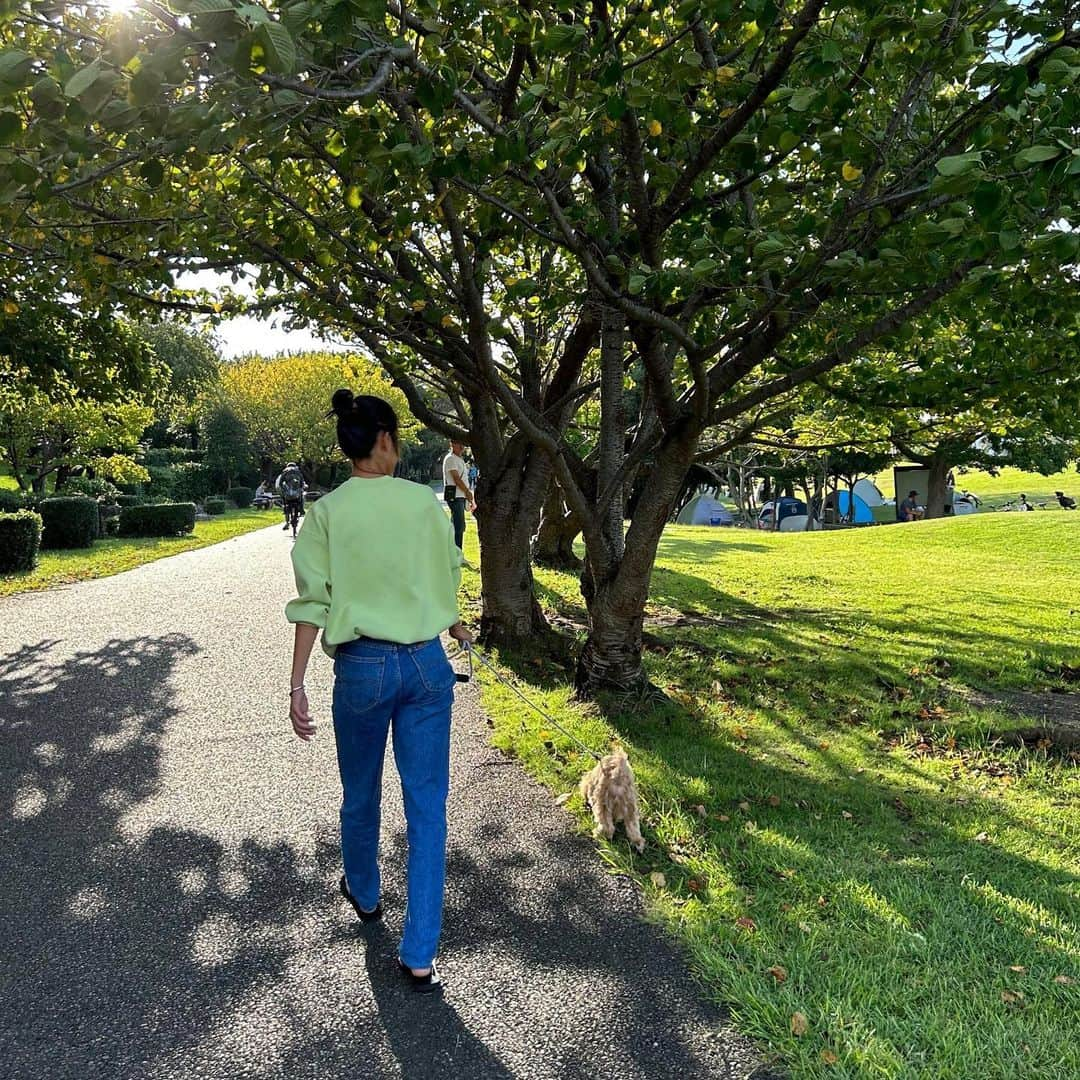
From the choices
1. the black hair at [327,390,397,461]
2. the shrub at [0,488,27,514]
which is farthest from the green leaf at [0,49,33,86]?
the shrub at [0,488,27,514]

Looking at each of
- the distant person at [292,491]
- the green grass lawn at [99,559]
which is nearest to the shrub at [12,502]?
the green grass lawn at [99,559]

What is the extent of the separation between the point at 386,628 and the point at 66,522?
1583 cm

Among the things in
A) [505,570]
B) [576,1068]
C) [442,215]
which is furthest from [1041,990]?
[505,570]

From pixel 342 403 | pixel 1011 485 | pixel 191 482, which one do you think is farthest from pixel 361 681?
pixel 1011 485

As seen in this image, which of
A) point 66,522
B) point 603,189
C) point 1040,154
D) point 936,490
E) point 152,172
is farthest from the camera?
point 936,490

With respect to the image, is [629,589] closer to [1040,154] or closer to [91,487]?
[1040,154]

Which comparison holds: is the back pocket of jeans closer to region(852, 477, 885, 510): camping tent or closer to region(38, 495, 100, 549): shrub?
region(38, 495, 100, 549): shrub

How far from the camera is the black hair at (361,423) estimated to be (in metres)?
2.72

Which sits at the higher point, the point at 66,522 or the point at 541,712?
the point at 66,522

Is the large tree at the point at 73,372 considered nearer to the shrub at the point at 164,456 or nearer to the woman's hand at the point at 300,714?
the woman's hand at the point at 300,714

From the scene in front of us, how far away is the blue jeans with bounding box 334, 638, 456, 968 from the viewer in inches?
104

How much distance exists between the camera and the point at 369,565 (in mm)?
2660

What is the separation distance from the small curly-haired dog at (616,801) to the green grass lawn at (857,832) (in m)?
0.10

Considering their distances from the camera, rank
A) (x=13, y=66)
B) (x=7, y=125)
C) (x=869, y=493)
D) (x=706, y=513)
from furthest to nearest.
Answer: (x=869, y=493), (x=706, y=513), (x=7, y=125), (x=13, y=66)
